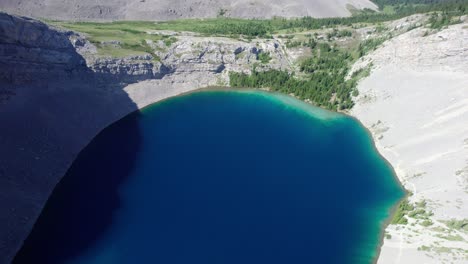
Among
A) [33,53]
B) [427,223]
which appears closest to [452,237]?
[427,223]

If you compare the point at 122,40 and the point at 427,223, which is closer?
the point at 427,223

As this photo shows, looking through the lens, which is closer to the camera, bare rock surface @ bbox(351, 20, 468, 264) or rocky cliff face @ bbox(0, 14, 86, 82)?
bare rock surface @ bbox(351, 20, 468, 264)

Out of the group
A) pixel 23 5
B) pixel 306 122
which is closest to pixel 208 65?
pixel 306 122

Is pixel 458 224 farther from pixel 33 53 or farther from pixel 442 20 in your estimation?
pixel 33 53

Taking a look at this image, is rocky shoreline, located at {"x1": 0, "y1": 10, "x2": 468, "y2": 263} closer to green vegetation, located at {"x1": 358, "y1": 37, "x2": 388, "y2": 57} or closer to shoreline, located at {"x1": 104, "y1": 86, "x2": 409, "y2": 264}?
shoreline, located at {"x1": 104, "y1": 86, "x2": 409, "y2": 264}

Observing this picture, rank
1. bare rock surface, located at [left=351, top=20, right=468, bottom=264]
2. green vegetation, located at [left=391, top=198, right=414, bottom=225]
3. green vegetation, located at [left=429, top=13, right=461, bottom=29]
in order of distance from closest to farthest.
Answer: bare rock surface, located at [left=351, top=20, right=468, bottom=264] → green vegetation, located at [left=391, top=198, right=414, bottom=225] → green vegetation, located at [left=429, top=13, right=461, bottom=29]

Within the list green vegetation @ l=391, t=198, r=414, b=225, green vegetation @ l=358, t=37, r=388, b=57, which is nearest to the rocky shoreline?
green vegetation @ l=391, t=198, r=414, b=225

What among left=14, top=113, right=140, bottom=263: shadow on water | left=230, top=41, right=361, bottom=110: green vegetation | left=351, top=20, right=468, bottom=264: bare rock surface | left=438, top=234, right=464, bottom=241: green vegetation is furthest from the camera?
left=230, top=41, right=361, bottom=110: green vegetation
